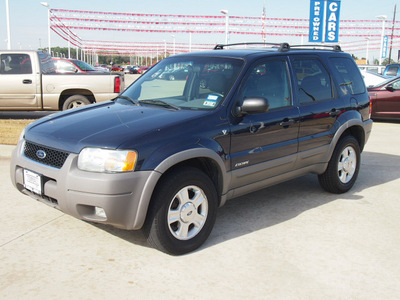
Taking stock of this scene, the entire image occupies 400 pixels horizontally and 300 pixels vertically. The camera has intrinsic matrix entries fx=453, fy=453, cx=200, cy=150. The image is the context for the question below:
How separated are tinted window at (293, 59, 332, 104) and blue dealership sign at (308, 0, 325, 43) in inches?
566

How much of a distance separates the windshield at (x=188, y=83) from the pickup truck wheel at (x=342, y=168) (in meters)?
1.87

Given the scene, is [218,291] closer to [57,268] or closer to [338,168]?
[57,268]

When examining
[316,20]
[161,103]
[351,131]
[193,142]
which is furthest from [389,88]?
[193,142]

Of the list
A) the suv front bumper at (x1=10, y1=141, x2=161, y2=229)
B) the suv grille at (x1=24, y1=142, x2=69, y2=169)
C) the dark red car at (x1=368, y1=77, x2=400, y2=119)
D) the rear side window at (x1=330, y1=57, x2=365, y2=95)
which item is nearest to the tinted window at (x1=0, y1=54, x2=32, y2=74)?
the suv grille at (x1=24, y1=142, x2=69, y2=169)

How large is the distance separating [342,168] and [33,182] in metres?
3.65

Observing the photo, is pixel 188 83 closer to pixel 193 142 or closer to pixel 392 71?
pixel 193 142

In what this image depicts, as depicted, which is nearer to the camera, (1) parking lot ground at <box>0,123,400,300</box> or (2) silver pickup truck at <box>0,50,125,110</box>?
(1) parking lot ground at <box>0,123,400,300</box>

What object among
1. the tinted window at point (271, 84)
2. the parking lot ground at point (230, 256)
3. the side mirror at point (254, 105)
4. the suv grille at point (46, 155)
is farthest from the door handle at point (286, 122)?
the suv grille at point (46, 155)

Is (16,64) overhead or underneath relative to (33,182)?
→ overhead

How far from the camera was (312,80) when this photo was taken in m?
5.16

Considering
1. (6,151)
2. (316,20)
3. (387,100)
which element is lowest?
(6,151)

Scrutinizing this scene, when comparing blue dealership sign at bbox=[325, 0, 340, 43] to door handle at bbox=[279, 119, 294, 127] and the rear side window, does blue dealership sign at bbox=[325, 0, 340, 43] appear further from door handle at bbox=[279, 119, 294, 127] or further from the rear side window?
door handle at bbox=[279, 119, 294, 127]

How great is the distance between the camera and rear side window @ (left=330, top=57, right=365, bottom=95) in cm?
557

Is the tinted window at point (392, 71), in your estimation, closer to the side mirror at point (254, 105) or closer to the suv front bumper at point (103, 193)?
the side mirror at point (254, 105)
